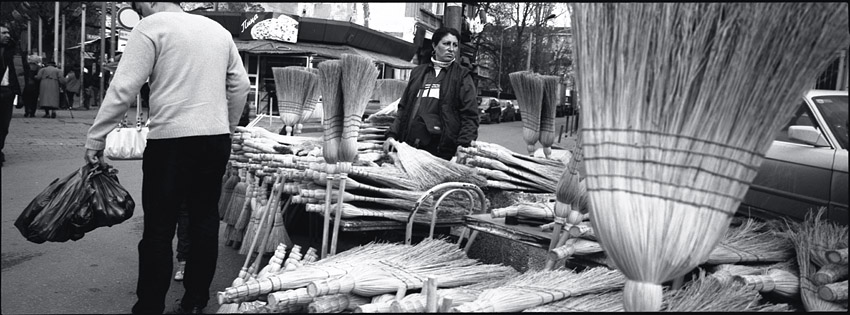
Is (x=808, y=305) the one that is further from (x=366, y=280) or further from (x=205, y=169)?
(x=205, y=169)

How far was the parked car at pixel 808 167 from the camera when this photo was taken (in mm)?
4473

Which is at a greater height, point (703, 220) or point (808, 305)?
point (703, 220)

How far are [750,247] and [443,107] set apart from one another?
2.45 meters

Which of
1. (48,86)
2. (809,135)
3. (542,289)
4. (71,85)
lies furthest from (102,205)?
(71,85)

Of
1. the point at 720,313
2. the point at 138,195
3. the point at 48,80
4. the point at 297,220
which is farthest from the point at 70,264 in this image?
the point at 48,80

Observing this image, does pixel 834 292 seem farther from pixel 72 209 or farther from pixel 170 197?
pixel 72 209

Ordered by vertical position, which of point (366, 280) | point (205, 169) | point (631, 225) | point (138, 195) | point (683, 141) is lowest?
point (138, 195)

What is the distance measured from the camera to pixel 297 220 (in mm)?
5484

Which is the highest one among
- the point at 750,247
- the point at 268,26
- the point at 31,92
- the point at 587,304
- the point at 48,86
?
the point at 268,26

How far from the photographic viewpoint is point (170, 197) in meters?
3.28

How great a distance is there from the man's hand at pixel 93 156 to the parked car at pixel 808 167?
3813mm

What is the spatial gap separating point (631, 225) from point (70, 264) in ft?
14.3

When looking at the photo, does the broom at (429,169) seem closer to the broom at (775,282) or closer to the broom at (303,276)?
the broom at (303,276)

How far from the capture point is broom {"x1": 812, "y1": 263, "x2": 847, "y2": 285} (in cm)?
263
